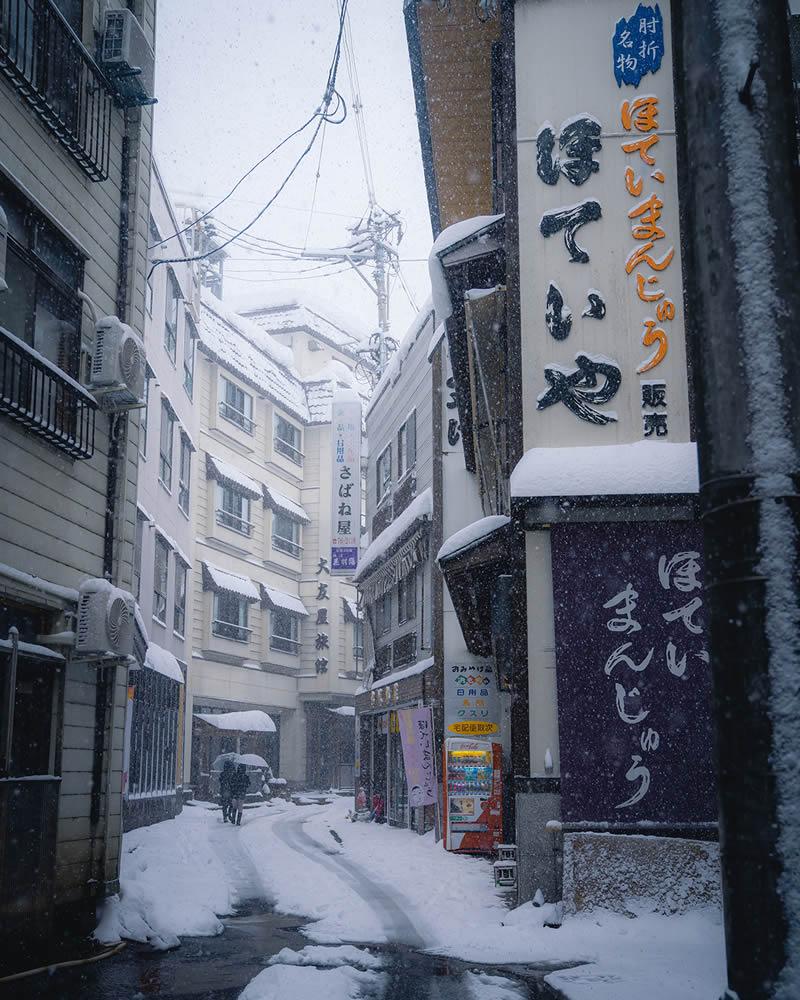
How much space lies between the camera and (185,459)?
29500mm

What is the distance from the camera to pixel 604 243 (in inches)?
451

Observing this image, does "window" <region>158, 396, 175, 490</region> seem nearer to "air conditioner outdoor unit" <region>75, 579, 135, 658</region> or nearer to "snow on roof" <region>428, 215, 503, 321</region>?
"snow on roof" <region>428, 215, 503, 321</region>

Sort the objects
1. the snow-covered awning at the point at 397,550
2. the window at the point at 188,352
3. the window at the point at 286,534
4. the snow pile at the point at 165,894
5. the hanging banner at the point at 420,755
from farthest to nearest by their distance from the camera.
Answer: the window at the point at 286,534 → the window at the point at 188,352 → the snow-covered awning at the point at 397,550 → the hanging banner at the point at 420,755 → the snow pile at the point at 165,894

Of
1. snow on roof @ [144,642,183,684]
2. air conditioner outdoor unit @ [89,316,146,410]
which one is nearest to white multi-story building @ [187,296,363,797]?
snow on roof @ [144,642,183,684]

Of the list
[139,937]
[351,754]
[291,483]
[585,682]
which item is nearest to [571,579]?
[585,682]

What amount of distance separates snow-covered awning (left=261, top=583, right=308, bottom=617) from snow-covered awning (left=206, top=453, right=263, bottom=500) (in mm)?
4251

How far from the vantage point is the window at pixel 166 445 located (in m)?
25.2

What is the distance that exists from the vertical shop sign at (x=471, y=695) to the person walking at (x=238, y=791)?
28.2 feet

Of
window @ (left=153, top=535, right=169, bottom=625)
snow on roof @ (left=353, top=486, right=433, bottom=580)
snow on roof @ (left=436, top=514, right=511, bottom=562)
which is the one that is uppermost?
snow on roof @ (left=353, top=486, right=433, bottom=580)

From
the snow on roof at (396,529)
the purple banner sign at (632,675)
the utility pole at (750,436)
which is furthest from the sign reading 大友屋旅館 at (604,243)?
the snow on roof at (396,529)

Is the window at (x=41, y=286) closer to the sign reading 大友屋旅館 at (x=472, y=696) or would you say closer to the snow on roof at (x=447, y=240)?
the snow on roof at (x=447, y=240)

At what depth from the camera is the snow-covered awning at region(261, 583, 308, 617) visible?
42719mm

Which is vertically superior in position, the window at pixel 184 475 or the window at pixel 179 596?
the window at pixel 184 475

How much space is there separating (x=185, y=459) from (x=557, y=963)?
76.7 feet
